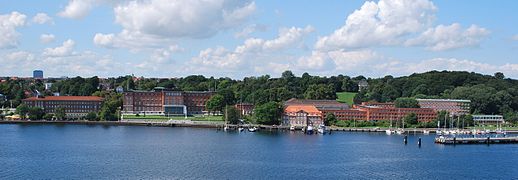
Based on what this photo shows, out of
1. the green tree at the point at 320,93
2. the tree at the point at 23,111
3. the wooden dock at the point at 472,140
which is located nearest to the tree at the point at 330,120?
the wooden dock at the point at 472,140

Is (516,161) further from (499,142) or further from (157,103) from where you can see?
(157,103)

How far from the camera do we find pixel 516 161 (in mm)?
46938

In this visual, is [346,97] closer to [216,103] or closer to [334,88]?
[334,88]

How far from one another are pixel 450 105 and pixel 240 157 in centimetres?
5505

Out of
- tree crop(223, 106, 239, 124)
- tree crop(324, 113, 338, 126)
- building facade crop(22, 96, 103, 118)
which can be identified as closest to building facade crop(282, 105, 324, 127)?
tree crop(324, 113, 338, 126)

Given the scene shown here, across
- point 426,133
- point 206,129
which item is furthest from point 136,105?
point 426,133

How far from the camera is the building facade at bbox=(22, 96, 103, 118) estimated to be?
307ft

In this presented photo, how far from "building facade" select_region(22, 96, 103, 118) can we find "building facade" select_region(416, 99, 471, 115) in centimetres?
4532

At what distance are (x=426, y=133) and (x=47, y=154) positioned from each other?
4084cm

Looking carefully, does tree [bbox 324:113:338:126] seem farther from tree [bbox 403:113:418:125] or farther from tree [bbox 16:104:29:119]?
tree [bbox 16:104:29:119]

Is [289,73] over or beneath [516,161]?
over

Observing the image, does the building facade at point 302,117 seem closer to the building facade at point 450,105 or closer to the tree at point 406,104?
the tree at point 406,104

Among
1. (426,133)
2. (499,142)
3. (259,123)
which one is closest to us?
(499,142)

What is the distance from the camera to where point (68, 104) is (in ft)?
309
